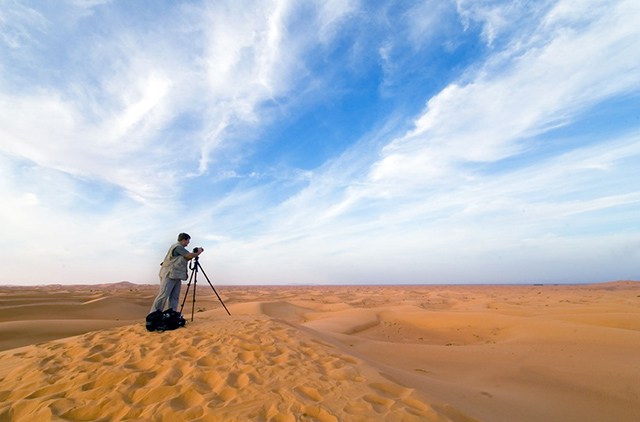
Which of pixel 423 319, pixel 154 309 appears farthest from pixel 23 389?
pixel 423 319

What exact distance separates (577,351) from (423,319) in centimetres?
535

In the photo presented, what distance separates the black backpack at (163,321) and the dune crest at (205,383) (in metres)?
0.64

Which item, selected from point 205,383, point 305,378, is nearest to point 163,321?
point 205,383

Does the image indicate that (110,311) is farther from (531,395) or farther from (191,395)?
(531,395)

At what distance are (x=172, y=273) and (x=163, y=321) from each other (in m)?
1.12

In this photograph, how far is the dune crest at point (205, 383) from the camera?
2.97m

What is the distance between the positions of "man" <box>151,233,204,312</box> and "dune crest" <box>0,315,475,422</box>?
1.43 meters

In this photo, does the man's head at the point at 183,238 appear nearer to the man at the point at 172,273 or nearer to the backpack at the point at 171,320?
the man at the point at 172,273

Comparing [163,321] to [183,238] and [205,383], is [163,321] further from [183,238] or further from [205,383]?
[205,383]

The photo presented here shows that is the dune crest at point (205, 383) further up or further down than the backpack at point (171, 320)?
further down

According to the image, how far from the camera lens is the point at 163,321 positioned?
20.0 feet

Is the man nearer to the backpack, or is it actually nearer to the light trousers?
the light trousers

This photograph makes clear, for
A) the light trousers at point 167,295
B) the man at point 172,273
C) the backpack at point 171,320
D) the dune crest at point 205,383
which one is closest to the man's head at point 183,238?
the man at point 172,273

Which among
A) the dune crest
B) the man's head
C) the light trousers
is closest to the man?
the light trousers
